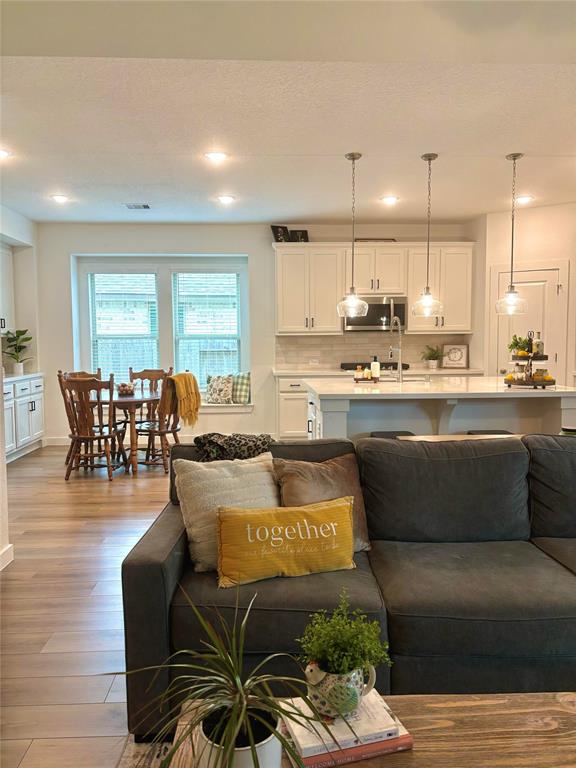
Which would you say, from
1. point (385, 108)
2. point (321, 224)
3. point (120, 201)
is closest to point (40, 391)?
point (120, 201)

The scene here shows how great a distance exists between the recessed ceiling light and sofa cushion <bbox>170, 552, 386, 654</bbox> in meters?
3.38

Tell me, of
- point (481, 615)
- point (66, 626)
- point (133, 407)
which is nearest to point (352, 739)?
point (481, 615)

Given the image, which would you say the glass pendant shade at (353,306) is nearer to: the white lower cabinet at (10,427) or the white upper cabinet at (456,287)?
the white upper cabinet at (456,287)

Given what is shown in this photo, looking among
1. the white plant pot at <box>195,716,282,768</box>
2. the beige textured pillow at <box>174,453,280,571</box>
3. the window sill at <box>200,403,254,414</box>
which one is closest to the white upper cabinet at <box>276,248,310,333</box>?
the window sill at <box>200,403,254,414</box>

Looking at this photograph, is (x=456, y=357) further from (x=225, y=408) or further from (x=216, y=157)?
(x=216, y=157)

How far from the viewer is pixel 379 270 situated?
265 inches

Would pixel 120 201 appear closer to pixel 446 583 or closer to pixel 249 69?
pixel 249 69

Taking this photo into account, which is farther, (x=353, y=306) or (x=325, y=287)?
(x=325, y=287)

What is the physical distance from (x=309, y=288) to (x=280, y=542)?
198 inches

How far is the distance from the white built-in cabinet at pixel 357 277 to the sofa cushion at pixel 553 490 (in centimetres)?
443

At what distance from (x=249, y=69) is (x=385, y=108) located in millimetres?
951

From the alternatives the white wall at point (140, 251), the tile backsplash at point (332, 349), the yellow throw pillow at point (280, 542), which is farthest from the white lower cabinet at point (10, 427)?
the yellow throw pillow at point (280, 542)

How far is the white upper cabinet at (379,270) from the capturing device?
670 cm

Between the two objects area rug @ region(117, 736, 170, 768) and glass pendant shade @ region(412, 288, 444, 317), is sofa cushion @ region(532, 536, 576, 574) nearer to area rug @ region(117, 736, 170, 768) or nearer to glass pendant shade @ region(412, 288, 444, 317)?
area rug @ region(117, 736, 170, 768)
